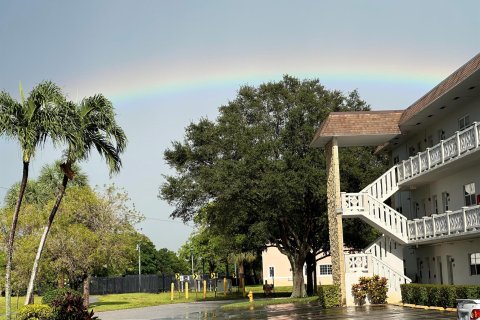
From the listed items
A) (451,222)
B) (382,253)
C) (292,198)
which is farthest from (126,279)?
(451,222)

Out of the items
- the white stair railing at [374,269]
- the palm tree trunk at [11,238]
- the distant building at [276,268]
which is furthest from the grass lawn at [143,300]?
the palm tree trunk at [11,238]

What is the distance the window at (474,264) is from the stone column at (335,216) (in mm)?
6513

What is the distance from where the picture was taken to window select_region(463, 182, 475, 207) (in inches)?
1194

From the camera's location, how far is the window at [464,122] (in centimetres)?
3027

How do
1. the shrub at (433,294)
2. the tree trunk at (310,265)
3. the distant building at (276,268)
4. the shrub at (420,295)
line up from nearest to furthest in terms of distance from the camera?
the shrub at (433,294) → the shrub at (420,295) → the tree trunk at (310,265) → the distant building at (276,268)

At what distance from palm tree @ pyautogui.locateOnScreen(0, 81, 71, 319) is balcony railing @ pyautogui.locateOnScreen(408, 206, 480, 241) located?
17.1m

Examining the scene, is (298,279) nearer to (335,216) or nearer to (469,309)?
(335,216)

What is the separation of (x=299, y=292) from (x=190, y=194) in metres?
11.8

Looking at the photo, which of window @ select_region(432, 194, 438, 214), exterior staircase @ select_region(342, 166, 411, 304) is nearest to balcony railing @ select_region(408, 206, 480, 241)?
exterior staircase @ select_region(342, 166, 411, 304)

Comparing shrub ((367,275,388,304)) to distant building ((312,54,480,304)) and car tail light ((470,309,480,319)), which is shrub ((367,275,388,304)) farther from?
car tail light ((470,309,480,319))

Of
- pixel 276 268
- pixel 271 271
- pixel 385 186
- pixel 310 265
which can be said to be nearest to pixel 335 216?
pixel 385 186

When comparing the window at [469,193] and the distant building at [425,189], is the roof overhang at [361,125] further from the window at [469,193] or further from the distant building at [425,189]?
the window at [469,193]

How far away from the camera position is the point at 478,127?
25984 millimetres

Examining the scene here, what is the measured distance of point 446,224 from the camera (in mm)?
29609
